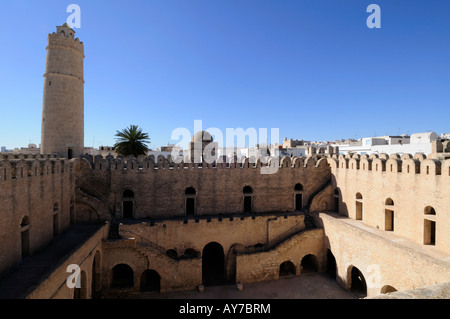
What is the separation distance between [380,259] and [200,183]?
11.2m

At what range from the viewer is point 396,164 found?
47.9 ft

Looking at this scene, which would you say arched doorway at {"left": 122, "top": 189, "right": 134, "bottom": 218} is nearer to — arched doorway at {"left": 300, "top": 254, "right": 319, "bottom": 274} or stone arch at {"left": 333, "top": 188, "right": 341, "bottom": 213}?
arched doorway at {"left": 300, "top": 254, "right": 319, "bottom": 274}

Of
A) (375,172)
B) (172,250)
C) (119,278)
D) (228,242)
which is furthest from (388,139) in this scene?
(119,278)

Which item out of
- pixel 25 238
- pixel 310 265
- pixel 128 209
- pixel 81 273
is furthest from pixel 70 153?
pixel 310 265

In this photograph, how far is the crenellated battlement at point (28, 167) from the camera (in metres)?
9.49

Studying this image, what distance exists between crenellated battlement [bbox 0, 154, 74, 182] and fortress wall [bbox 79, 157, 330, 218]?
100 inches

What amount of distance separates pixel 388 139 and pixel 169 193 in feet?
109

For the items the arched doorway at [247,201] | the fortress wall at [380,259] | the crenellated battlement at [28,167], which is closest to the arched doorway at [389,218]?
the fortress wall at [380,259]

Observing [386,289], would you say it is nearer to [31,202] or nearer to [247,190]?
[247,190]

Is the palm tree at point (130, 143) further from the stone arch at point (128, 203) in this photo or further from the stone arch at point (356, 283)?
the stone arch at point (356, 283)

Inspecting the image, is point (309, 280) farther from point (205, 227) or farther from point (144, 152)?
point (144, 152)

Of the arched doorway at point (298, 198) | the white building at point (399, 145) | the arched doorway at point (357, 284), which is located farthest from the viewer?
the white building at point (399, 145)

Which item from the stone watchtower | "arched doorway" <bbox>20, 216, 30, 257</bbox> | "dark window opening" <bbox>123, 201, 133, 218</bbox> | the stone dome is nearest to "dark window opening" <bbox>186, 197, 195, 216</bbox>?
"dark window opening" <bbox>123, 201, 133, 218</bbox>

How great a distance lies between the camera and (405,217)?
46.0 ft
